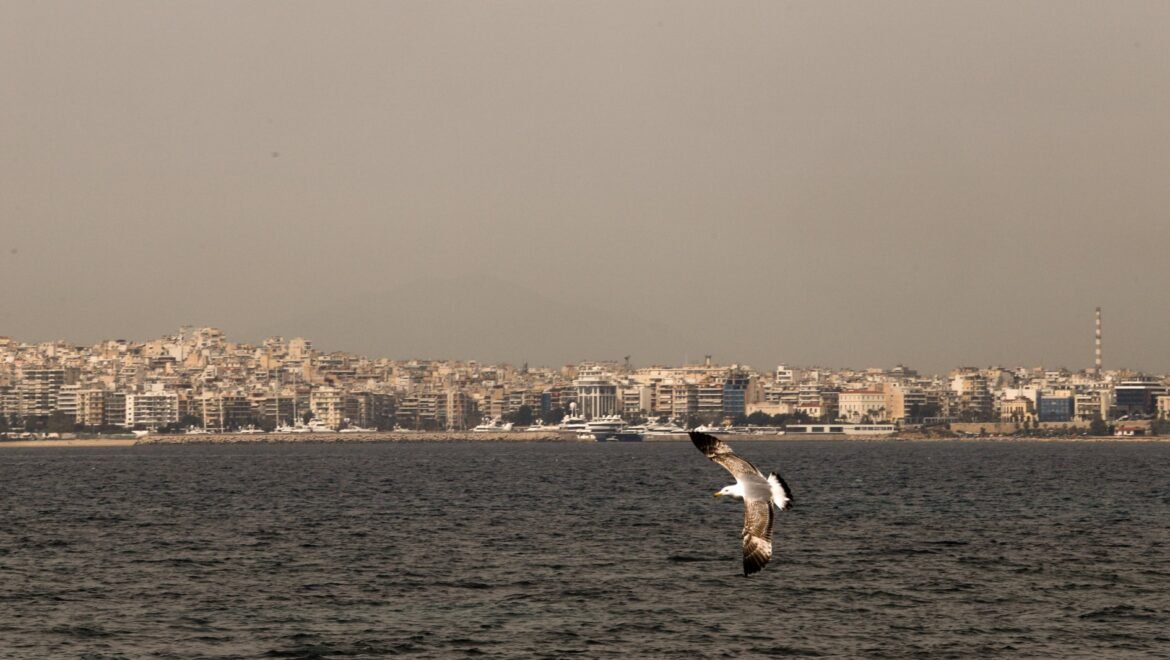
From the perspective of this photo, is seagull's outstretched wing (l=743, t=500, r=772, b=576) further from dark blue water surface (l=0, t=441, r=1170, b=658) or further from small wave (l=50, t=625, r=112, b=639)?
small wave (l=50, t=625, r=112, b=639)

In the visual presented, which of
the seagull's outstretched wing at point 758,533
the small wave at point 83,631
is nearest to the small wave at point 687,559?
the small wave at point 83,631

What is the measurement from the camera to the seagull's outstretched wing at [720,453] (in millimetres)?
19297

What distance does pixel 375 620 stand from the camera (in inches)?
1359

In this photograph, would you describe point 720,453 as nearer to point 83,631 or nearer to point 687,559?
point 83,631

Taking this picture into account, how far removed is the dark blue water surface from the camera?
106 ft

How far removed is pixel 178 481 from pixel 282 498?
27.6 metres

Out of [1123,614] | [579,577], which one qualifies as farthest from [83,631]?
[1123,614]

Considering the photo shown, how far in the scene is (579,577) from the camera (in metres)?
41.8

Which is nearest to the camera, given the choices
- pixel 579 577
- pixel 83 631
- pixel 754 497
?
pixel 754 497

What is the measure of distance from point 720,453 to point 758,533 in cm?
105

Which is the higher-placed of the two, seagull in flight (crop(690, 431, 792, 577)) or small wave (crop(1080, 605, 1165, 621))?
seagull in flight (crop(690, 431, 792, 577))

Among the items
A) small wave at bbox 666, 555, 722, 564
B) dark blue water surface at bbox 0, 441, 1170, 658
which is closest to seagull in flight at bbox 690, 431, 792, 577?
dark blue water surface at bbox 0, 441, 1170, 658

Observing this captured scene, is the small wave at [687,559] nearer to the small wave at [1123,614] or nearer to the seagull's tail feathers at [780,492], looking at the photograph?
the small wave at [1123,614]

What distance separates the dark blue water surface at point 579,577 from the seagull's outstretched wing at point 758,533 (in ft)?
36.6
